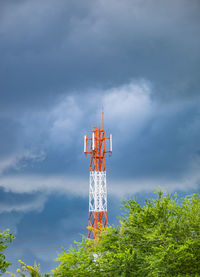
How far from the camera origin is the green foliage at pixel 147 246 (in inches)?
1177

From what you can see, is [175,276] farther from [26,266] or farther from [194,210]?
[26,266]

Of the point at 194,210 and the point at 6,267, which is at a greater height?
the point at 194,210

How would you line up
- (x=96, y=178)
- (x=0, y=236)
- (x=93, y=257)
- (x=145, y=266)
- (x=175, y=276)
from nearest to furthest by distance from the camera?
(x=175, y=276)
(x=145, y=266)
(x=0, y=236)
(x=93, y=257)
(x=96, y=178)

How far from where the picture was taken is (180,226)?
32.6 metres

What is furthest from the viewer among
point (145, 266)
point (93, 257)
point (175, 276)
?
point (93, 257)

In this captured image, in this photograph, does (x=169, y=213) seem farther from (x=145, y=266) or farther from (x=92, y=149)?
(x=92, y=149)

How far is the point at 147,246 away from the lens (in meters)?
32.6

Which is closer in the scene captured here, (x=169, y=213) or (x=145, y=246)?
(x=145, y=246)

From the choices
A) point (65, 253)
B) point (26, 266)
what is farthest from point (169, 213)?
point (26, 266)

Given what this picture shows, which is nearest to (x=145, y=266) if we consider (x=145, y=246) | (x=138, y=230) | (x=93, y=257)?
(x=145, y=246)

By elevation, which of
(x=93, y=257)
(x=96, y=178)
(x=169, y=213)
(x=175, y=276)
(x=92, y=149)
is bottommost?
(x=175, y=276)

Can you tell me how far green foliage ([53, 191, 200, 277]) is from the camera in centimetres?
2991

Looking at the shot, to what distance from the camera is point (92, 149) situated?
62.0 metres

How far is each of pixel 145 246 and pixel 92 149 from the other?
1210 inches
